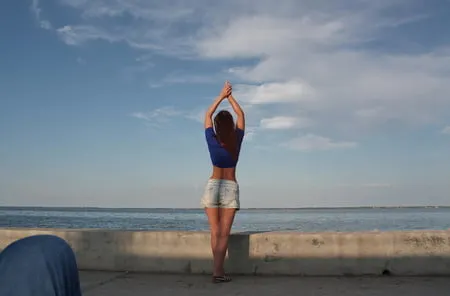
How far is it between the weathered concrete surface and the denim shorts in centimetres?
83

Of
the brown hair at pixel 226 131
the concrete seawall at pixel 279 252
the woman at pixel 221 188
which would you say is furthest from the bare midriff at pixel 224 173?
the concrete seawall at pixel 279 252

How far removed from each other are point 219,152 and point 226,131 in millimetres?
234

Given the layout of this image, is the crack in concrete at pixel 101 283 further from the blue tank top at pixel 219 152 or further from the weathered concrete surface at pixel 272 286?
the blue tank top at pixel 219 152

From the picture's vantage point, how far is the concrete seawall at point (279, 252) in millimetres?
5133

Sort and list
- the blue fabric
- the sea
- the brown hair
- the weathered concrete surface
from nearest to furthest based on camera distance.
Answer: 1. the blue fabric
2. the weathered concrete surface
3. the brown hair
4. the sea

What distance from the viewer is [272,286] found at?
184 inches

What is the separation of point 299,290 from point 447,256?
1843 millimetres

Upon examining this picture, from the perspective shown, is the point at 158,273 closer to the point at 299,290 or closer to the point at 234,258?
the point at 234,258

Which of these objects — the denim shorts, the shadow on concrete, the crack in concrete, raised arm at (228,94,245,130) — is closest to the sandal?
the shadow on concrete

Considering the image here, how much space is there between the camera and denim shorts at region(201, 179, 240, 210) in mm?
4883

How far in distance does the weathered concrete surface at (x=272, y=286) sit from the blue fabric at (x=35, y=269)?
2.91 meters

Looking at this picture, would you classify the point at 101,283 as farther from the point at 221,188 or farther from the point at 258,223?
the point at 258,223

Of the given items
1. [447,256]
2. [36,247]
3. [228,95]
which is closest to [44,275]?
[36,247]

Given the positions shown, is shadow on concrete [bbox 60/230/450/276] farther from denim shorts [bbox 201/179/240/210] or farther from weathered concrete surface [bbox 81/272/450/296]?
denim shorts [bbox 201/179/240/210]
